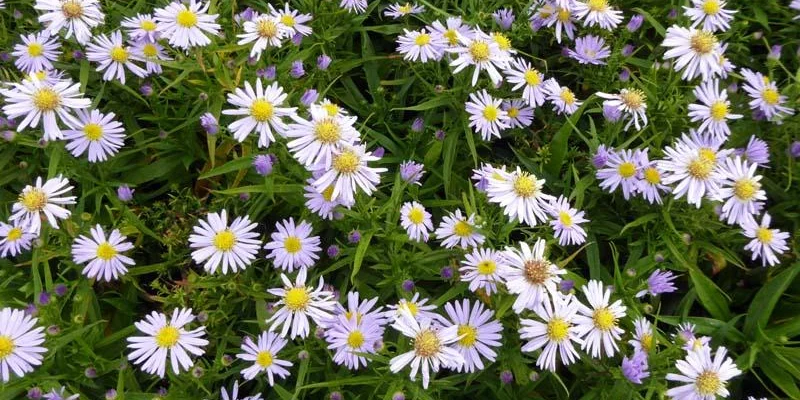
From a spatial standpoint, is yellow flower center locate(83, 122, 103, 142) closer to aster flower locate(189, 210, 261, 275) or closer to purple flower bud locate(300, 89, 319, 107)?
aster flower locate(189, 210, 261, 275)

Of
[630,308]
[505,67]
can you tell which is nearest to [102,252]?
[505,67]

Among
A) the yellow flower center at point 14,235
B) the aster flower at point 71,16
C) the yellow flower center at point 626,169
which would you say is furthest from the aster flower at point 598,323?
the aster flower at point 71,16

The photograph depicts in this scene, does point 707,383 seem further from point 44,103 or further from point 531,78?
point 44,103

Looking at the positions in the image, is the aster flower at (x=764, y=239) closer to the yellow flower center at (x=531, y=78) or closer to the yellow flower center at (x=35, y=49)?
the yellow flower center at (x=531, y=78)

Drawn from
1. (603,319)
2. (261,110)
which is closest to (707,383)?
(603,319)

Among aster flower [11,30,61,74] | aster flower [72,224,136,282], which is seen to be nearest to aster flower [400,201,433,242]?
aster flower [72,224,136,282]

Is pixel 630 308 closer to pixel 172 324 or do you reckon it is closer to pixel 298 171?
pixel 298 171

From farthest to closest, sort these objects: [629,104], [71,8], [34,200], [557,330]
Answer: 1. [629,104]
2. [71,8]
3. [34,200]
4. [557,330]
